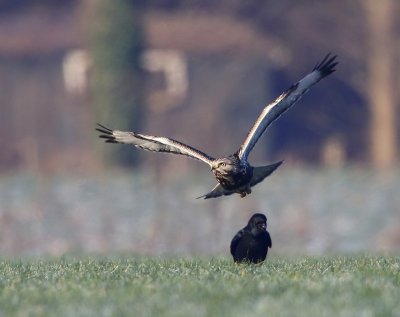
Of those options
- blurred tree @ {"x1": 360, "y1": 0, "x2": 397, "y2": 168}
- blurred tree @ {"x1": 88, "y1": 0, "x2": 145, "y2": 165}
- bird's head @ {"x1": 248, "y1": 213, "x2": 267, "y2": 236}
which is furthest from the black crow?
blurred tree @ {"x1": 360, "y1": 0, "x2": 397, "y2": 168}

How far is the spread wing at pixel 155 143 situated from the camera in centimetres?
1466

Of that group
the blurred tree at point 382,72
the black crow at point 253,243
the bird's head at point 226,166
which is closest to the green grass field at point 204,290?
the black crow at point 253,243

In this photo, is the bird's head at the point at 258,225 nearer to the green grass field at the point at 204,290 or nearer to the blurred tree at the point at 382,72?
the green grass field at the point at 204,290

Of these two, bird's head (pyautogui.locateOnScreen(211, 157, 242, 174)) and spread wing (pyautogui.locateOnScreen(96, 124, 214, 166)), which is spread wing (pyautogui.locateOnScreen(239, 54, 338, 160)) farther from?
spread wing (pyautogui.locateOnScreen(96, 124, 214, 166))

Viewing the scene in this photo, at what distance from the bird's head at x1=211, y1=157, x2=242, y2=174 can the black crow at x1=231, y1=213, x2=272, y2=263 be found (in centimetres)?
48

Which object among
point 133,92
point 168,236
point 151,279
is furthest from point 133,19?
point 151,279

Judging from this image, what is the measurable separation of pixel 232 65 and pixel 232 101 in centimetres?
171

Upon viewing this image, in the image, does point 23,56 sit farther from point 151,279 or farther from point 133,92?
point 151,279

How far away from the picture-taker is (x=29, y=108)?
171 ft

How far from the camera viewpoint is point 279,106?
607 inches

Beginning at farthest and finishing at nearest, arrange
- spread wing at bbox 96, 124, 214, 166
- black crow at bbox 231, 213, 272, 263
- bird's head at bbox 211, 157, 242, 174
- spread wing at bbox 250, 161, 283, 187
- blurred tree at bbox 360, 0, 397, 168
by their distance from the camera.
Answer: blurred tree at bbox 360, 0, 397, 168
spread wing at bbox 250, 161, 283, 187
spread wing at bbox 96, 124, 214, 166
bird's head at bbox 211, 157, 242, 174
black crow at bbox 231, 213, 272, 263

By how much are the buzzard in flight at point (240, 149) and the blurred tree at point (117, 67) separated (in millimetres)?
27133

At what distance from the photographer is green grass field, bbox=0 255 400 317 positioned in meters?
9.89

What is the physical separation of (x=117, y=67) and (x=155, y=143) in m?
28.3
